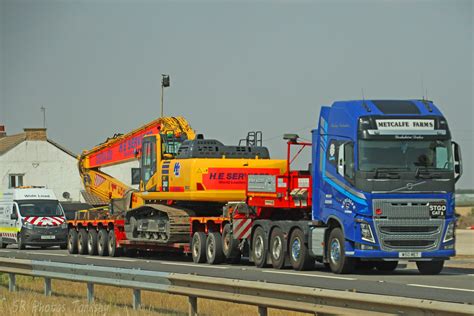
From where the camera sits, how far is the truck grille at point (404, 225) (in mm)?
21672

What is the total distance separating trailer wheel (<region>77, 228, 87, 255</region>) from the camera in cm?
3759

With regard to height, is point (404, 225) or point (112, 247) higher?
point (404, 225)

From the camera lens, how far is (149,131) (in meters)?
34.8

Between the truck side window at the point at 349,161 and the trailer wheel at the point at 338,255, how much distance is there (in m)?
1.23

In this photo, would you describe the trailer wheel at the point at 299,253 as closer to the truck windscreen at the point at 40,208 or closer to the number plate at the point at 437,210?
the number plate at the point at 437,210

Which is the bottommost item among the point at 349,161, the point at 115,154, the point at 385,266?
the point at 385,266

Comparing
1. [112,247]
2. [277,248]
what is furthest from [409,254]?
[112,247]

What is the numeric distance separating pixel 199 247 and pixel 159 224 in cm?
266

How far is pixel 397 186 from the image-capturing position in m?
21.6

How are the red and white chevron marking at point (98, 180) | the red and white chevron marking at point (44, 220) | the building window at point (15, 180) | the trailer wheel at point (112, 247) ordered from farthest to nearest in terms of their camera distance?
the building window at point (15, 180), the red and white chevron marking at point (44, 220), the red and white chevron marking at point (98, 180), the trailer wheel at point (112, 247)

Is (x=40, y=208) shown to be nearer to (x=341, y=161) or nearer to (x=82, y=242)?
(x=82, y=242)

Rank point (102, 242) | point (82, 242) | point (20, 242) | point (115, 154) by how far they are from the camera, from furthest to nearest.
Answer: point (20, 242)
point (115, 154)
point (82, 242)
point (102, 242)

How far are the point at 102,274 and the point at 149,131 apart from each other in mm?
17556

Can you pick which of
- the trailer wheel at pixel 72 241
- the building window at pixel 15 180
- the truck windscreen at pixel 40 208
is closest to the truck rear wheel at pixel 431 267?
the trailer wheel at pixel 72 241
